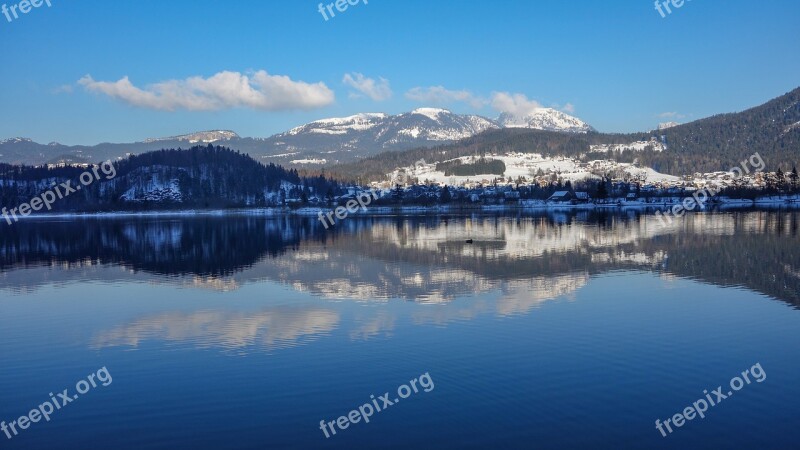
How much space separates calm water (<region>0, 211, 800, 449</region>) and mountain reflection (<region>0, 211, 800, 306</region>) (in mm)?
305

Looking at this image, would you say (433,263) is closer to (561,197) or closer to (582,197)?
(582,197)

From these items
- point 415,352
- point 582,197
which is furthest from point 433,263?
point 582,197

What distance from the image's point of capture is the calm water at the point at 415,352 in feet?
37.8

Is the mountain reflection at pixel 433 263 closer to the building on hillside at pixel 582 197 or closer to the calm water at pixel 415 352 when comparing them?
the calm water at pixel 415 352

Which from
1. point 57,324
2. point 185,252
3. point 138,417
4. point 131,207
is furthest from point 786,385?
point 131,207

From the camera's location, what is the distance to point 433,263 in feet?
120

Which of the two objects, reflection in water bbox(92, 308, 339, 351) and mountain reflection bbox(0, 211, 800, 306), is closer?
reflection in water bbox(92, 308, 339, 351)

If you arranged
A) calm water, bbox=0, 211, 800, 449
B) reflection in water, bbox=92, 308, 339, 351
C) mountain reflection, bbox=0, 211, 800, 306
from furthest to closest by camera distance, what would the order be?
mountain reflection, bbox=0, 211, 800, 306
reflection in water, bbox=92, 308, 339, 351
calm water, bbox=0, 211, 800, 449

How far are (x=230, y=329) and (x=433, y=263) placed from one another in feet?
59.7

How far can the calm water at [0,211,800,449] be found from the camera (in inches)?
454

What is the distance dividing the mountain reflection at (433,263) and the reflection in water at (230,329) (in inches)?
18.0

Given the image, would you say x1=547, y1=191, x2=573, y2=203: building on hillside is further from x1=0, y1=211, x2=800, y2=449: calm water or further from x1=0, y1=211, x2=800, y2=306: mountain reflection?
x1=0, y1=211, x2=800, y2=449: calm water

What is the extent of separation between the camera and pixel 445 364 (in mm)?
15414

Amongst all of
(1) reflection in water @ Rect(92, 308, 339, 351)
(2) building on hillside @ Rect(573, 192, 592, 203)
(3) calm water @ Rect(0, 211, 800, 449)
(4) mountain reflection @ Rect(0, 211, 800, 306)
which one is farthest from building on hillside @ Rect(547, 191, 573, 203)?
(1) reflection in water @ Rect(92, 308, 339, 351)
